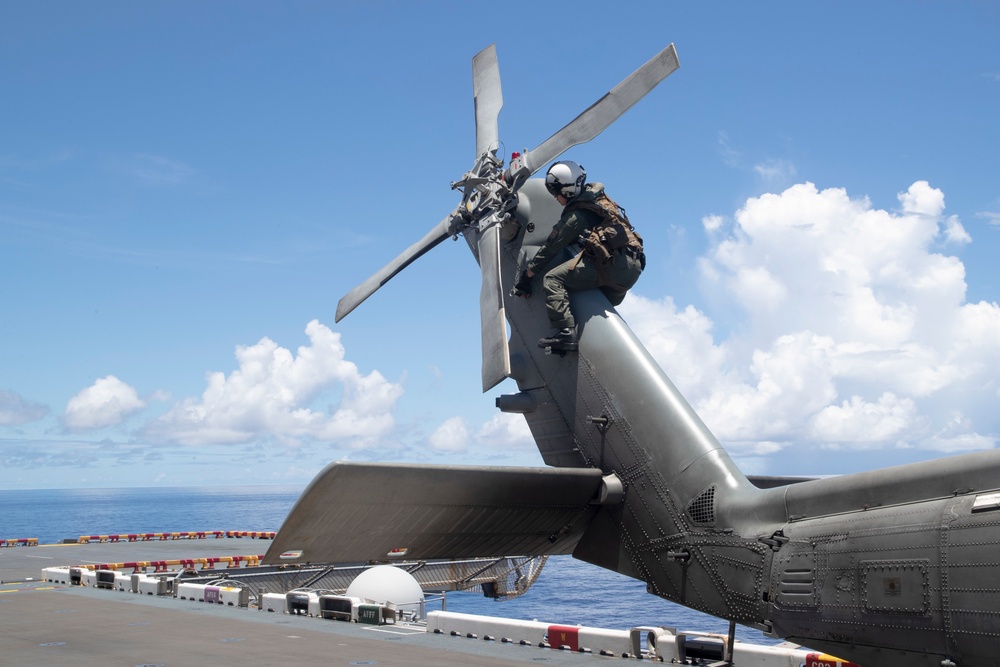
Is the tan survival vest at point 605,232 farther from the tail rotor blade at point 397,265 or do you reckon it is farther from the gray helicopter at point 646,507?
the tail rotor blade at point 397,265

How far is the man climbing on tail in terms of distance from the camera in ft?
35.2

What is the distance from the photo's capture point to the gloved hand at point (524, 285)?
11.4m

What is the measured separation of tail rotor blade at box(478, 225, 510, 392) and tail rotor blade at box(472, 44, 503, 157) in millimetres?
1574

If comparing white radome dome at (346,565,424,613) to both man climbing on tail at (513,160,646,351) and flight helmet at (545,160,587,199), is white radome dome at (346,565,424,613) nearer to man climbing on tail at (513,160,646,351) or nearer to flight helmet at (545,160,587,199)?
man climbing on tail at (513,160,646,351)

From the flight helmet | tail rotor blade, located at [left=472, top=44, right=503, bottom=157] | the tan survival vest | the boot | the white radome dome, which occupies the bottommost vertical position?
the white radome dome

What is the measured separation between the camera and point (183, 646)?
12.1 metres

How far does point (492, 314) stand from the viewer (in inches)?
426

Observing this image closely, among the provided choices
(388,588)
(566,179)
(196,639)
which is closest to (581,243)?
(566,179)

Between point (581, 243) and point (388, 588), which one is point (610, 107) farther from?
point (388, 588)

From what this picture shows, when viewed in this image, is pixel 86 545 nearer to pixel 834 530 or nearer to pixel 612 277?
pixel 612 277

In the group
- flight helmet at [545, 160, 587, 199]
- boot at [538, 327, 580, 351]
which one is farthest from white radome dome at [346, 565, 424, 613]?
flight helmet at [545, 160, 587, 199]

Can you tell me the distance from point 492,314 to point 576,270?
1143mm

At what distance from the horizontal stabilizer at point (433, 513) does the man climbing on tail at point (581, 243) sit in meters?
1.88

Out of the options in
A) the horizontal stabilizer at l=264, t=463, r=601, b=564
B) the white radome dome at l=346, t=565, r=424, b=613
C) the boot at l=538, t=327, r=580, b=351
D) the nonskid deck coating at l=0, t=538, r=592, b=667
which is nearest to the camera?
the horizontal stabilizer at l=264, t=463, r=601, b=564
